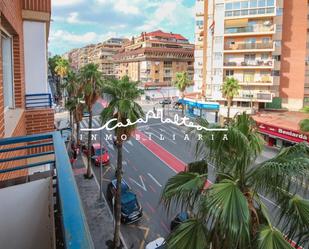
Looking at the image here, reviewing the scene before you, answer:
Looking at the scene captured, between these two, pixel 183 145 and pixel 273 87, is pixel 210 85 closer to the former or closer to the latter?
pixel 273 87

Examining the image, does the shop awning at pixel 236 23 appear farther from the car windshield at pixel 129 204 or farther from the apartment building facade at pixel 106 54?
the apartment building facade at pixel 106 54

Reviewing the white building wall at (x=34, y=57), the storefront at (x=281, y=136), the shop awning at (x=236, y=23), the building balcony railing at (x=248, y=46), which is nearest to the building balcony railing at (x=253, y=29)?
the shop awning at (x=236, y=23)

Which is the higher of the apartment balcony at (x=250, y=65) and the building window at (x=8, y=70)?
the apartment balcony at (x=250, y=65)

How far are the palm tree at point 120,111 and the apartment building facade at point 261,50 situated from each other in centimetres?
2522

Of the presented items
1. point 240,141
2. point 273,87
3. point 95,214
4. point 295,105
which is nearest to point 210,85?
point 273,87

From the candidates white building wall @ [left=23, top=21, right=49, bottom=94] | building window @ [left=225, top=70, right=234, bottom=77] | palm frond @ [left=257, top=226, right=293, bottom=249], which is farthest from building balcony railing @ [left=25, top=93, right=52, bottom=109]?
building window @ [left=225, top=70, right=234, bottom=77]

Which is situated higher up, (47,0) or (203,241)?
(47,0)

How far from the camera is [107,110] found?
46.9 feet

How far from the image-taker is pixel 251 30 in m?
35.9

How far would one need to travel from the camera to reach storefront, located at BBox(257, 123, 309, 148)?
2615 cm

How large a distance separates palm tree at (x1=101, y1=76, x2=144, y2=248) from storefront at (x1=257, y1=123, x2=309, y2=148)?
1785 centimetres

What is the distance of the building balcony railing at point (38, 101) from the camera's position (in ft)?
29.2

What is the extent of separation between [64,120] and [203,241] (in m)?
44.8

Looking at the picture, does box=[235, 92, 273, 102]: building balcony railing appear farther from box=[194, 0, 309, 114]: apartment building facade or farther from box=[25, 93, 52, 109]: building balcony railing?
box=[25, 93, 52, 109]: building balcony railing
